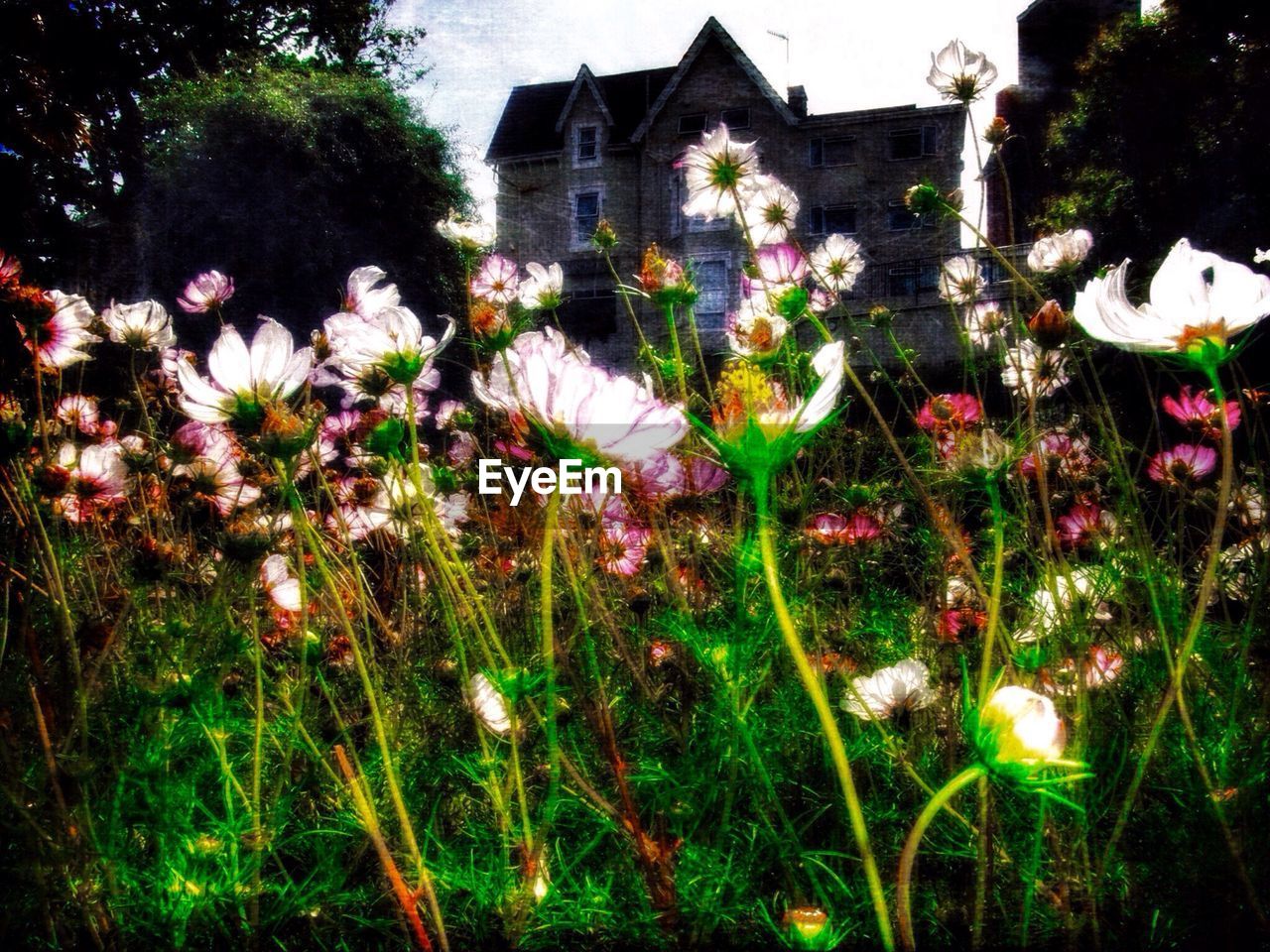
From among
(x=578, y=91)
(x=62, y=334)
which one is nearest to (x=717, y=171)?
(x=62, y=334)

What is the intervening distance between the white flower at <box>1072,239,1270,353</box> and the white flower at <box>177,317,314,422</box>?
Result: 0.46 m

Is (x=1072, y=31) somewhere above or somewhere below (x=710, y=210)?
above

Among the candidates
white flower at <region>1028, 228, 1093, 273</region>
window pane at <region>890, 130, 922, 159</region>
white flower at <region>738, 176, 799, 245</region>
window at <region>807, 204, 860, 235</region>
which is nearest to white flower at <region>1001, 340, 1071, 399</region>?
white flower at <region>1028, 228, 1093, 273</region>

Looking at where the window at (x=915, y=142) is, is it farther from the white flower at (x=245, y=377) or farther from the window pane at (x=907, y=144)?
the white flower at (x=245, y=377)

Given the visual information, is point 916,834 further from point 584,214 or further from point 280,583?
point 584,214

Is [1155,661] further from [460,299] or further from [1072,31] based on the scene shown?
[1072,31]

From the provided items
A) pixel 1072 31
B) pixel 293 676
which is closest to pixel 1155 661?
pixel 293 676

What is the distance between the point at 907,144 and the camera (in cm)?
179

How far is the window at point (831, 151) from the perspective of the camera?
1.77 metres

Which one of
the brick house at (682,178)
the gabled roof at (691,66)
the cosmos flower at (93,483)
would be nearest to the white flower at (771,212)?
the brick house at (682,178)

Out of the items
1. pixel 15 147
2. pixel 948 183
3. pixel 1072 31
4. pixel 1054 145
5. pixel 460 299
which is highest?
pixel 1072 31

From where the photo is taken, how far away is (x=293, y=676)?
3.14 ft

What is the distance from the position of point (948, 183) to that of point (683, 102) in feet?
1.87

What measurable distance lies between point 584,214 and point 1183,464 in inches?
42.5
